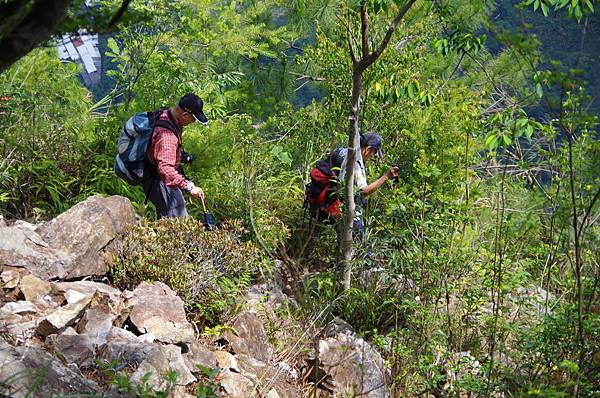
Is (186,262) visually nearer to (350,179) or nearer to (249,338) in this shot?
(249,338)

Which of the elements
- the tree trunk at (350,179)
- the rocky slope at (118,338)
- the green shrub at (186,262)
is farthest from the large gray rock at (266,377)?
the tree trunk at (350,179)

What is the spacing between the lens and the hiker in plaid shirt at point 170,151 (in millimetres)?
5426

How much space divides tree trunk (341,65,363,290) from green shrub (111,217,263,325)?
869mm

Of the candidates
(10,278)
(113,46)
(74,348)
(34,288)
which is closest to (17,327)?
(74,348)

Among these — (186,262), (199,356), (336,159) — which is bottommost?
(199,356)

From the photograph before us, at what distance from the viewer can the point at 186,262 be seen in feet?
17.5

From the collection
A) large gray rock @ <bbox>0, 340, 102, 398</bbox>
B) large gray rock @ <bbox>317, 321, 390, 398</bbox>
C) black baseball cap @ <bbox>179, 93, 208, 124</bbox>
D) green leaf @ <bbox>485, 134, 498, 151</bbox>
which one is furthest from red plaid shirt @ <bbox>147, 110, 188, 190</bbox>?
green leaf @ <bbox>485, 134, 498, 151</bbox>

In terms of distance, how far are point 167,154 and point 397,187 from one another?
2077mm

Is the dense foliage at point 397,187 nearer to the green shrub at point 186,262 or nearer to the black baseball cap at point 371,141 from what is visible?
the green shrub at point 186,262

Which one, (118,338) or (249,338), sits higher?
(118,338)

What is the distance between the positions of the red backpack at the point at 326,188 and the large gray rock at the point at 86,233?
1672mm

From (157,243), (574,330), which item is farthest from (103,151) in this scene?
(574,330)

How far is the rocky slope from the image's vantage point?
3670 mm

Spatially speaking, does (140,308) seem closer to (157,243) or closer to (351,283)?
(157,243)
